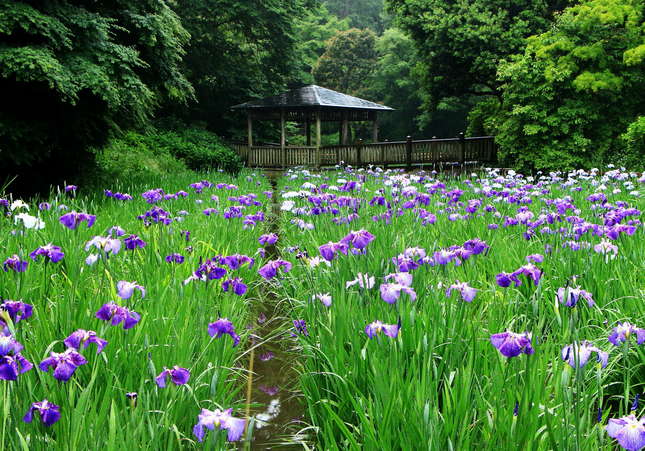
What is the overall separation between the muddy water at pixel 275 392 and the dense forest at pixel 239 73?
14.7ft

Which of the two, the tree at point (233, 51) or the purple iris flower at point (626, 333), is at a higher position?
the tree at point (233, 51)

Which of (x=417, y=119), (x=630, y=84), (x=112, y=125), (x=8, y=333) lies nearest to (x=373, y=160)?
(x=630, y=84)

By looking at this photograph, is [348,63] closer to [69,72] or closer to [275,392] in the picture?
[69,72]

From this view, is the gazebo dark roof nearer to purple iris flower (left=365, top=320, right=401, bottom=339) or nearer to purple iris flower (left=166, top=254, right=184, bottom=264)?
purple iris flower (left=166, top=254, right=184, bottom=264)

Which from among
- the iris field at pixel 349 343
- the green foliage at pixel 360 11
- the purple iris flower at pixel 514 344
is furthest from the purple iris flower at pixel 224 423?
the green foliage at pixel 360 11

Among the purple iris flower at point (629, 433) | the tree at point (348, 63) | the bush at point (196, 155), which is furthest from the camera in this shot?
the tree at point (348, 63)

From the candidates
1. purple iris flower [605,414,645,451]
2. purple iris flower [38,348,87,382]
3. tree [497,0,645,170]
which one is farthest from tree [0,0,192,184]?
tree [497,0,645,170]

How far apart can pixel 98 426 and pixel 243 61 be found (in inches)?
958

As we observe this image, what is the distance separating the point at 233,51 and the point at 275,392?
919 inches

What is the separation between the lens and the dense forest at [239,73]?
251 inches

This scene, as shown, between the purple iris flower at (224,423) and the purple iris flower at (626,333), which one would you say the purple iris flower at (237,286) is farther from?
the purple iris flower at (626,333)

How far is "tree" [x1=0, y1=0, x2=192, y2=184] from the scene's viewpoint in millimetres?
5859

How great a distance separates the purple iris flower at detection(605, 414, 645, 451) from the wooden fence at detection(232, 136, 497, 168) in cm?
1360

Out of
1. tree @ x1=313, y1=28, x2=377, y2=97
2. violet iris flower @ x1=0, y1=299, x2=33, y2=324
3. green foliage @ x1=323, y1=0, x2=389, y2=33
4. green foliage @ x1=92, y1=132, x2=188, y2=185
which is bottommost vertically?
violet iris flower @ x1=0, y1=299, x2=33, y2=324
